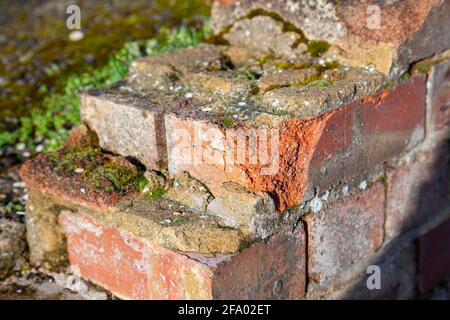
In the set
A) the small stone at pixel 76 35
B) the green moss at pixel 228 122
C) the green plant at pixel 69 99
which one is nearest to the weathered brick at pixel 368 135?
the green moss at pixel 228 122

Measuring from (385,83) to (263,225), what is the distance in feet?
2.83

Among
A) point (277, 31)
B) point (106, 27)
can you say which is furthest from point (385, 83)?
point (106, 27)

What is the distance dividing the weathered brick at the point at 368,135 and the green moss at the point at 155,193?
0.57 m

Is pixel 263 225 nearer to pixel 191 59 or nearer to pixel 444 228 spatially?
pixel 191 59

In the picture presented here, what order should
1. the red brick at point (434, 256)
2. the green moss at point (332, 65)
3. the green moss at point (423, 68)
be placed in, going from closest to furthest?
the green moss at point (332, 65)
the green moss at point (423, 68)
the red brick at point (434, 256)

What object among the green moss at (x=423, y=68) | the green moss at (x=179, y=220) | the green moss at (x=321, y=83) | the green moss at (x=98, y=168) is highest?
the green moss at (x=423, y=68)

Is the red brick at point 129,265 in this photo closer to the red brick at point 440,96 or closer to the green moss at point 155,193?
the green moss at point 155,193

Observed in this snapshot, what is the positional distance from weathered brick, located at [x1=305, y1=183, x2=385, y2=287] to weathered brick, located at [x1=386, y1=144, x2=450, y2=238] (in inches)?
3.8

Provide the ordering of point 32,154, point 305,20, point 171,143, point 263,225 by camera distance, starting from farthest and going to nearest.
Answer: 1. point 32,154
2. point 305,20
3. point 171,143
4. point 263,225

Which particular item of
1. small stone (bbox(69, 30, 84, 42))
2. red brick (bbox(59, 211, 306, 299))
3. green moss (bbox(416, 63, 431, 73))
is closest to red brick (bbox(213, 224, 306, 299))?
red brick (bbox(59, 211, 306, 299))

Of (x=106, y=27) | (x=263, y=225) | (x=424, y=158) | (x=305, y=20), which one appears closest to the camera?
(x=263, y=225)

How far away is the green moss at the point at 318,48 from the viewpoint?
10.0ft
